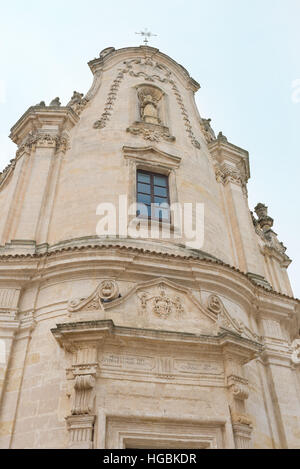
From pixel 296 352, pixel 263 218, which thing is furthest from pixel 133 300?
pixel 263 218

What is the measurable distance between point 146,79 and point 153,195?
22.5 ft

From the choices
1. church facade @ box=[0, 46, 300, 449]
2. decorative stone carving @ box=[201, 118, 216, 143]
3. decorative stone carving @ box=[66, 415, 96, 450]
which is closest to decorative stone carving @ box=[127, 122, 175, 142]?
church facade @ box=[0, 46, 300, 449]

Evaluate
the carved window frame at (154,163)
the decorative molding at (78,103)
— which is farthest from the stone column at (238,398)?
the decorative molding at (78,103)

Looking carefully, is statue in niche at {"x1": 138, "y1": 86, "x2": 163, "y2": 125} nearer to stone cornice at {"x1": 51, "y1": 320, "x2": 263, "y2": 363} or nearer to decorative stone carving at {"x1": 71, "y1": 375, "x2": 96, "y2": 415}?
stone cornice at {"x1": 51, "y1": 320, "x2": 263, "y2": 363}

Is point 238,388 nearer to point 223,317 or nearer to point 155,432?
point 223,317

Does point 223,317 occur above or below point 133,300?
below

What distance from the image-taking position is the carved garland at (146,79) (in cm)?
1460

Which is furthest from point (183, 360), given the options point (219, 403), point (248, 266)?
point (248, 266)

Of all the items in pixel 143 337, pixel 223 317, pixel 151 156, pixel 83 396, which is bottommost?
pixel 83 396

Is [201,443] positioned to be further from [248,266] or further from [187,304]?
[248,266]

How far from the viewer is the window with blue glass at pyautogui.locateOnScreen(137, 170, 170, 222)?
11969 mm

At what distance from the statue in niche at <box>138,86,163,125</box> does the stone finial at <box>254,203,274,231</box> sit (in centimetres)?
506

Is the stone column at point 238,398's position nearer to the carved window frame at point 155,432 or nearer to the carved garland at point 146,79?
the carved window frame at point 155,432

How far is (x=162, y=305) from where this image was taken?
9.32 metres
